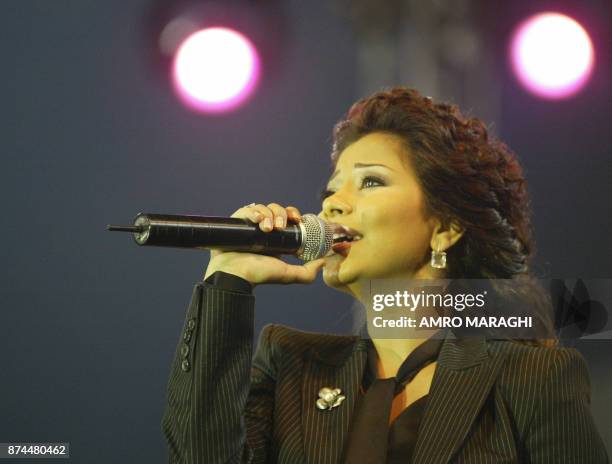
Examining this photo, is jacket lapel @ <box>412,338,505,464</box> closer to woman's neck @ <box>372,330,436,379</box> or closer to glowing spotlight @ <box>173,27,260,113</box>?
woman's neck @ <box>372,330,436,379</box>

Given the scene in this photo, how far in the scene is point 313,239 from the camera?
1.42 metres

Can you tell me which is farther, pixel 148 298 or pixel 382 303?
pixel 148 298

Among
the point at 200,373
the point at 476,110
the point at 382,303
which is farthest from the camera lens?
the point at 476,110

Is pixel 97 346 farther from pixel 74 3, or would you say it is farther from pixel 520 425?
pixel 520 425

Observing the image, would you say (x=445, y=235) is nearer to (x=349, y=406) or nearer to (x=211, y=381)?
(x=349, y=406)

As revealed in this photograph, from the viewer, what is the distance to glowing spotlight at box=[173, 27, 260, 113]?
2.17 meters

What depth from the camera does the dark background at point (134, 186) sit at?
6.49 ft

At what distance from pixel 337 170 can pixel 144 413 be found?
792mm

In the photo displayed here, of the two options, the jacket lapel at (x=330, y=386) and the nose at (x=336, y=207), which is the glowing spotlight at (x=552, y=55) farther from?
the jacket lapel at (x=330, y=386)

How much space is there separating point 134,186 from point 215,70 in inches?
16.1

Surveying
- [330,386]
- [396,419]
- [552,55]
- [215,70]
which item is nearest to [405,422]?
[396,419]

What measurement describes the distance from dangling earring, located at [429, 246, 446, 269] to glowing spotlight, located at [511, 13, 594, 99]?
0.75 meters

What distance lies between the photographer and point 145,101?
2115mm

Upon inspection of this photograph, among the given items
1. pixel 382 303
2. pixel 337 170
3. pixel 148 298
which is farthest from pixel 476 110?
pixel 148 298
